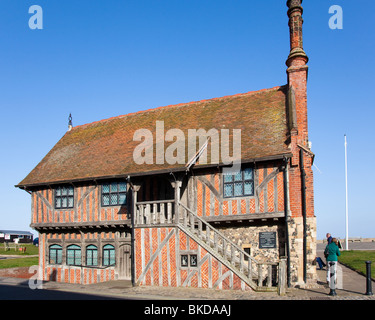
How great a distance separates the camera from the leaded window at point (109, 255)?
17.6 m

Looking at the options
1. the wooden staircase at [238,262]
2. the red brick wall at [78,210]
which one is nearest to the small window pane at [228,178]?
the wooden staircase at [238,262]

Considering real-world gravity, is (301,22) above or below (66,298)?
above

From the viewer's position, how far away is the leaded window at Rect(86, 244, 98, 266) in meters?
18.2

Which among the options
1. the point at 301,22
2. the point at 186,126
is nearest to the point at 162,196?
the point at 186,126

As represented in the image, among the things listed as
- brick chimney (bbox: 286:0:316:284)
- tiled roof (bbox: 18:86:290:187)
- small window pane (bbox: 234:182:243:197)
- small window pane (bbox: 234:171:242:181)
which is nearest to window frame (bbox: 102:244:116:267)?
tiled roof (bbox: 18:86:290:187)

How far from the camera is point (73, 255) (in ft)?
61.9

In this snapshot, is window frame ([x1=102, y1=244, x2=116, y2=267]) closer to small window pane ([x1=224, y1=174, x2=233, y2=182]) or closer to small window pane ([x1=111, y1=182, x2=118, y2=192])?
small window pane ([x1=111, y1=182, x2=118, y2=192])

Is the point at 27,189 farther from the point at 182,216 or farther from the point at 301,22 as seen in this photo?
the point at 301,22

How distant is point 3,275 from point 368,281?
58.9ft

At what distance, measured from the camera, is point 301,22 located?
671 inches

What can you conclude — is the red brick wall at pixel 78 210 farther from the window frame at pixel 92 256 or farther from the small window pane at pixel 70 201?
the window frame at pixel 92 256

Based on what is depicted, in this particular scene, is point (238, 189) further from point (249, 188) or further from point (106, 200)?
point (106, 200)

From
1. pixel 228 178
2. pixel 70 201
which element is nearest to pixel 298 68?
pixel 228 178

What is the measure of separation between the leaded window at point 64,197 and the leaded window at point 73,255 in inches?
77.7
